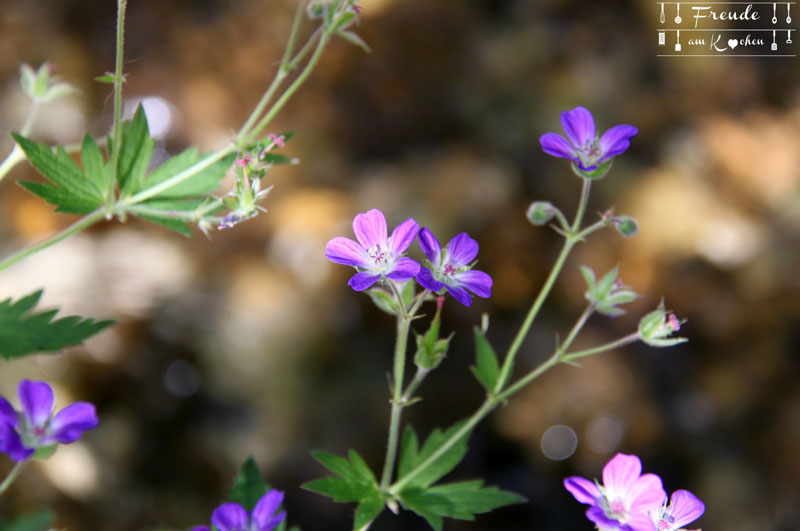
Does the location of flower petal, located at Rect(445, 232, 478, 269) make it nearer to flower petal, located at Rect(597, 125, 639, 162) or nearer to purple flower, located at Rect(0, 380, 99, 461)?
flower petal, located at Rect(597, 125, 639, 162)

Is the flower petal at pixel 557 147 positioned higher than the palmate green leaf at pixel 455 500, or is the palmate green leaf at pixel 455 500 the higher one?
the flower petal at pixel 557 147

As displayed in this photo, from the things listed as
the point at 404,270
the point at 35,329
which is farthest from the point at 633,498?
the point at 35,329

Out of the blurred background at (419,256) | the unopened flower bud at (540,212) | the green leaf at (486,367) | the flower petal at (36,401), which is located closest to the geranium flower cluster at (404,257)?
the green leaf at (486,367)

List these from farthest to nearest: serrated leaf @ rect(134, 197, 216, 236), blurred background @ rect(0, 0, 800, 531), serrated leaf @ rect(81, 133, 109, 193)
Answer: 1. blurred background @ rect(0, 0, 800, 531)
2. serrated leaf @ rect(81, 133, 109, 193)
3. serrated leaf @ rect(134, 197, 216, 236)

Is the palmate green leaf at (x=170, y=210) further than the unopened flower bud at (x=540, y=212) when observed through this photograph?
No

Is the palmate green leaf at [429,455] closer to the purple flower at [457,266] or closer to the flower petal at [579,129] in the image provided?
the purple flower at [457,266]

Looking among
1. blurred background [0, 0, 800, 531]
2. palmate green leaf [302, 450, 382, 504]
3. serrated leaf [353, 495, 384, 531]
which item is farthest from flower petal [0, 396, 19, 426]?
blurred background [0, 0, 800, 531]
